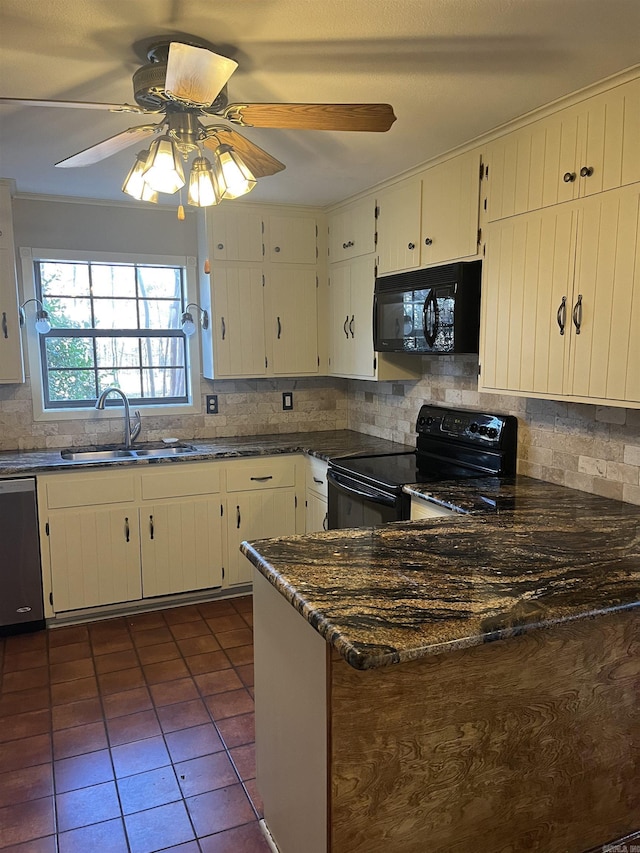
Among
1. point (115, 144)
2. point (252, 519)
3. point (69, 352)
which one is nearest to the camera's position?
point (115, 144)

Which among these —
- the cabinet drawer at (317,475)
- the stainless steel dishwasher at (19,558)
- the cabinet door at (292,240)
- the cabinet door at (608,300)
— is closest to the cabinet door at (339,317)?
the cabinet door at (292,240)

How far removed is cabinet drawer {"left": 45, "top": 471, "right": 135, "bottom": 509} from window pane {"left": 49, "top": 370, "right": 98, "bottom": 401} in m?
0.76

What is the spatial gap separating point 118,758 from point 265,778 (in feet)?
2.46

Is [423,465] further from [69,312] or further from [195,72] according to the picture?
[69,312]

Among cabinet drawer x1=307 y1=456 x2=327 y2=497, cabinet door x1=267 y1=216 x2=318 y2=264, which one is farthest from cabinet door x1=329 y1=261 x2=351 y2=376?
cabinet drawer x1=307 y1=456 x2=327 y2=497

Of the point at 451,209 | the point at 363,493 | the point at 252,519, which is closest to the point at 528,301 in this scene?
the point at 451,209

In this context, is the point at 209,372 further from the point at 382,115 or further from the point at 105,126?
the point at 382,115

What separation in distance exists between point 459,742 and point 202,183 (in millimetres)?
1796

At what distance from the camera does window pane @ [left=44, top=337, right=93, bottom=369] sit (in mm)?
3775

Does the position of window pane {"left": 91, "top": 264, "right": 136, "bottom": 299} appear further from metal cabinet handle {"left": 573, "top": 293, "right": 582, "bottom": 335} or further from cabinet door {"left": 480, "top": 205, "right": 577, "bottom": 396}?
metal cabinet handle {"left": 573, "top": 293, "right": 582, "bottom": 335}

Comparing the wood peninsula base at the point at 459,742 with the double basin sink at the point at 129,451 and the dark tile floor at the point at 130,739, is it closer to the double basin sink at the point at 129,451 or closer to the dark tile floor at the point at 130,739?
the dark tile floor at the point at 130,739

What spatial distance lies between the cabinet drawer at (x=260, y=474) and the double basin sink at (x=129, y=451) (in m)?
0.28

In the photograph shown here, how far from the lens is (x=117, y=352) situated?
3.94m

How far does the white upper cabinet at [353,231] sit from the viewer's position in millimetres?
3504
